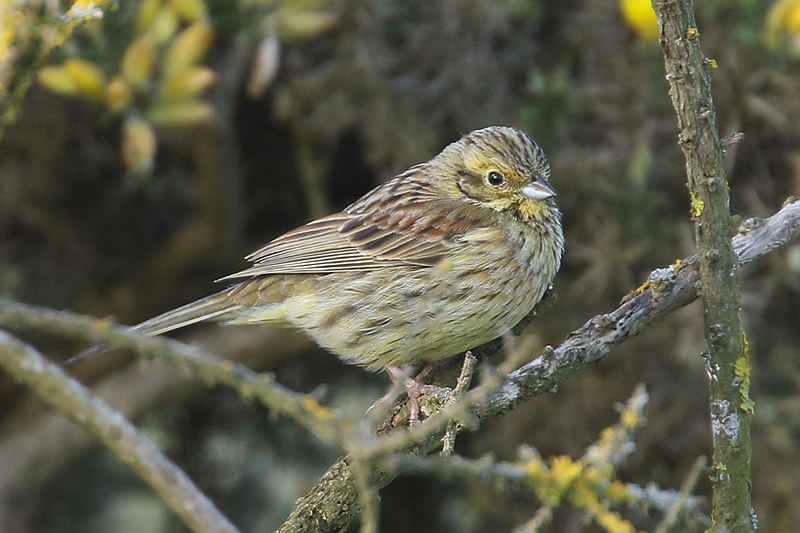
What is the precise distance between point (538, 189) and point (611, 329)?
1.26 metres

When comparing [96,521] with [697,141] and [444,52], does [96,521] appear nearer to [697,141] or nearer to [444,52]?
[444,52]

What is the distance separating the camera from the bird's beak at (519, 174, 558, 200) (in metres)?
3.71

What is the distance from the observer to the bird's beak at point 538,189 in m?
3.71

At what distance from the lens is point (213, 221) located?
485cm

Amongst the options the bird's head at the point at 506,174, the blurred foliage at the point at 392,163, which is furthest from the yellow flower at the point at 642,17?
the bird's head at the point at 506,174

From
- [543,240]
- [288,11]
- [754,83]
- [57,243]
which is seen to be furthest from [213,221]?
[754,83]

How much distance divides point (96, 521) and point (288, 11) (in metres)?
3.09

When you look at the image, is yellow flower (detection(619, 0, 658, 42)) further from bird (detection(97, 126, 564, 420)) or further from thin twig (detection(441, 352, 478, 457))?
thin twig (detection(441, 352, 478, 457))

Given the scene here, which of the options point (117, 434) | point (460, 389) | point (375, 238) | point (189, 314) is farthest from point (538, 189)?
point (117, 434)

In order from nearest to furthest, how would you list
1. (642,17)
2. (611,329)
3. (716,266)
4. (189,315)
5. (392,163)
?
(716,266) → (611,329) → (189,315) → (642,17) → (392,163)

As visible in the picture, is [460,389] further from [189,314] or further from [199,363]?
[189,314]

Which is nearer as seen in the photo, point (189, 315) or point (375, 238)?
point (189, 315)

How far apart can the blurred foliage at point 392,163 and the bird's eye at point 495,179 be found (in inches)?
26.7

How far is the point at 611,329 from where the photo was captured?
2.57 metres
